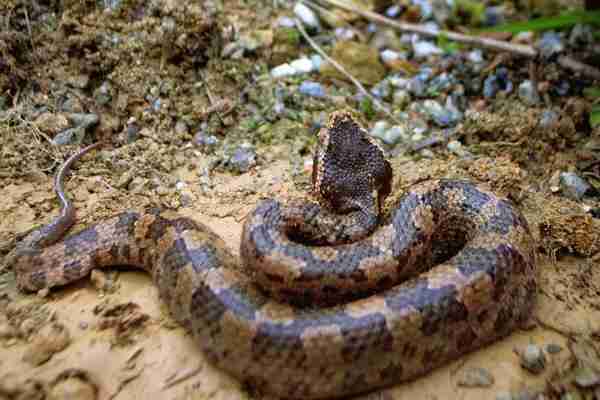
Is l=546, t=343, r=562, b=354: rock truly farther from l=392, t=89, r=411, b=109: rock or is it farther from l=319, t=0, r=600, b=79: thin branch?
l=319, t=0, r=600, b=79: thin branch

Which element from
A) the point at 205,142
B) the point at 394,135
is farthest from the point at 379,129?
the point at 205,142

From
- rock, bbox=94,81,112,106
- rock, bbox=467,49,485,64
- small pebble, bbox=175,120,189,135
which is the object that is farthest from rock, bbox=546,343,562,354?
rock, bbox=94,81,112,106

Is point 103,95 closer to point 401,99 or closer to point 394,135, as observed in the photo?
point 394,135

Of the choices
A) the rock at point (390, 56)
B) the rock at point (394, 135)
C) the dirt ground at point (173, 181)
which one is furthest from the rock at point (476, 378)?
the rock at point (390, 56)

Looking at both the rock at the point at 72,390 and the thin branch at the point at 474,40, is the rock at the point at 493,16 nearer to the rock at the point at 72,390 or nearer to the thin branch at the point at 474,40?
the thin branch at the point at 474,40

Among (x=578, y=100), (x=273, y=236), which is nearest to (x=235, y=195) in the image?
(x=273, y=236)

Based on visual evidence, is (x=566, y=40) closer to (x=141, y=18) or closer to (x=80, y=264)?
(x=141, y=18)
